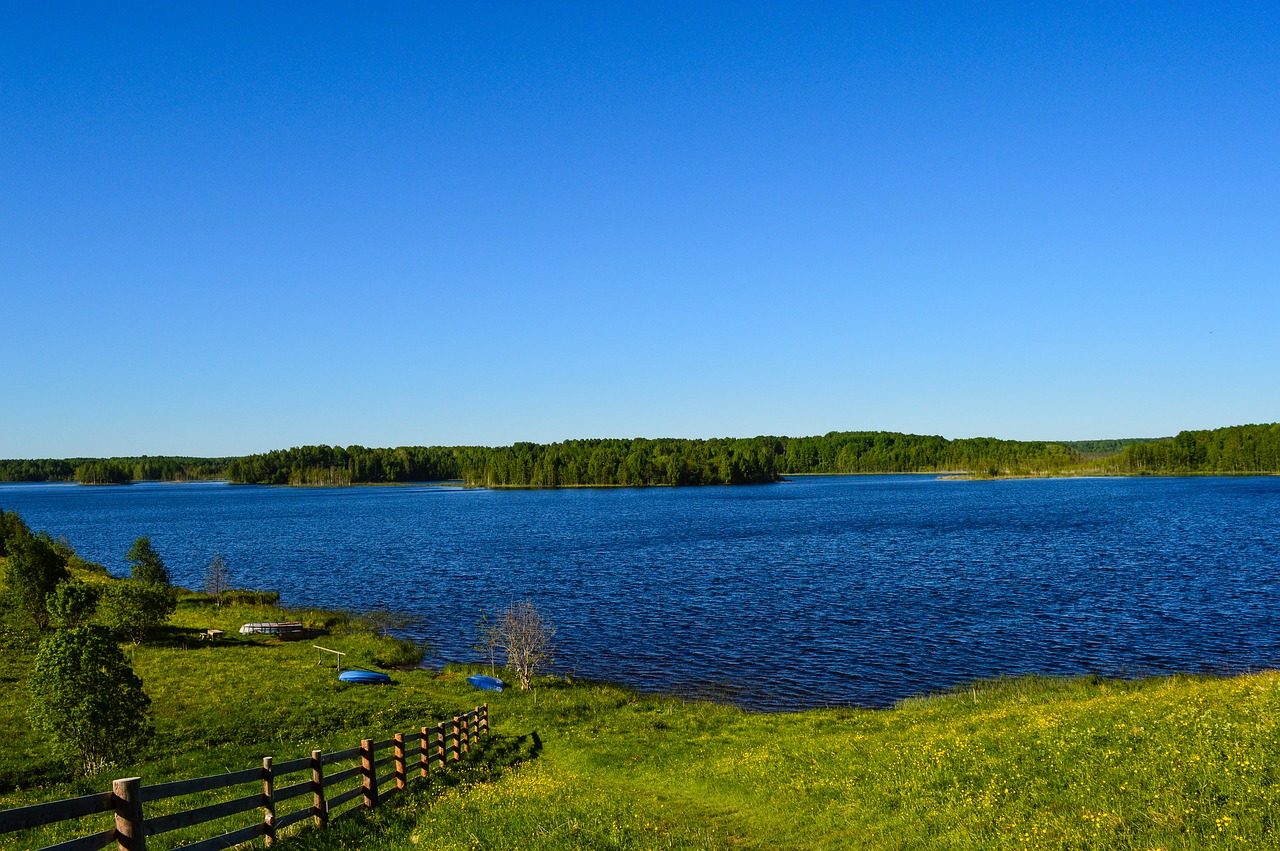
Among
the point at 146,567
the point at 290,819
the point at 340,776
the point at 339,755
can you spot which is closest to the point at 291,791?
the point at 290,819

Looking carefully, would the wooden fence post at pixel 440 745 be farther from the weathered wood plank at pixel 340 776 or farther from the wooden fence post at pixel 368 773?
the weathered wood plank at pixel 340 776

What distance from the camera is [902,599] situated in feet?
218

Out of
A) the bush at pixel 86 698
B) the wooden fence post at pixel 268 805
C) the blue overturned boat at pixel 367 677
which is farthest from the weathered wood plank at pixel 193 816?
the blue overturned boat at pixel 367 677

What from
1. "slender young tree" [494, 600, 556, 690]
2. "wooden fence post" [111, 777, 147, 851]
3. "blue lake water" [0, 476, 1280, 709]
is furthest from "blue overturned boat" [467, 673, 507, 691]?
"wooden fence post" [111, 777, 147, 851]

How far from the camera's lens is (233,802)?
489 inches

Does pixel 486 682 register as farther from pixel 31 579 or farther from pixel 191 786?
pixel 31 579

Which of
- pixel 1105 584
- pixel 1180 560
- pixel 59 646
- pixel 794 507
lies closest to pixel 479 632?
pixel 59 646

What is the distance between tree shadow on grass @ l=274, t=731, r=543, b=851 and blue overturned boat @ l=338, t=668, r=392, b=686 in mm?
14067

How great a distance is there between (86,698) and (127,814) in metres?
20.2

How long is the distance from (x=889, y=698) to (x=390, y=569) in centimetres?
6627

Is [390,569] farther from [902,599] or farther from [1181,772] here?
[1181,772]

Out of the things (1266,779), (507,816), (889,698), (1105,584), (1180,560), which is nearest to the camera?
(1266,779)

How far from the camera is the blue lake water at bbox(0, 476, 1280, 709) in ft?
155

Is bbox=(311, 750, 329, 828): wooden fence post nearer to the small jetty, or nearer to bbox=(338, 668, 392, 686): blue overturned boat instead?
bbox=(338, 668, 392, 686): blue overturned boat
